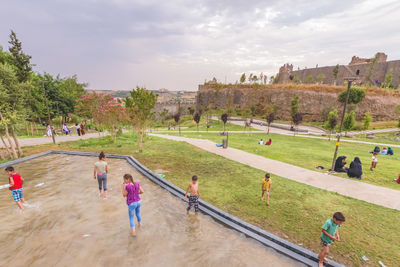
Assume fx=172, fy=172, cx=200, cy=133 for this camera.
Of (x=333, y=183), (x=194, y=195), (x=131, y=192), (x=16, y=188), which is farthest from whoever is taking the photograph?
(x=333, y=183)

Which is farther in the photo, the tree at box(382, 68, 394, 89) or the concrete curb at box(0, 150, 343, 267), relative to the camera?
the tree at box(382, 68, 394, 89)

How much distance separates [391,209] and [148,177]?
10.3 m

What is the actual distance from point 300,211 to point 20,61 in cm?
1950

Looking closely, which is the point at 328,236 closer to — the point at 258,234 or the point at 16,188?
the point at 258,234

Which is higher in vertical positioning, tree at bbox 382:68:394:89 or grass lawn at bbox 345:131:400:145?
tree at bbox 382:68:394:89

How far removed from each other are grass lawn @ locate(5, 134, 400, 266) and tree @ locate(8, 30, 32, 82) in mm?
12376

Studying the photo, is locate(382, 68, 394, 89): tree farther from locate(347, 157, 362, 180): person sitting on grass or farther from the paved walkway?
the paved walkway

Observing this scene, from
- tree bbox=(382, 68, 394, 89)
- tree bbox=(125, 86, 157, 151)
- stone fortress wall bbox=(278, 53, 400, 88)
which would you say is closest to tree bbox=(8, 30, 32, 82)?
tree bbox=(125, 86, 157, 151)

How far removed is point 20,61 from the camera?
12453 mm

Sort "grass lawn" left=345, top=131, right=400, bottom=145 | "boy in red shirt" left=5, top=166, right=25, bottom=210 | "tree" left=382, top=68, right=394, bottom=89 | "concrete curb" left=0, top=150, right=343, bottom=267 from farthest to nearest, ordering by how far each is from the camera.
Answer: "tree" left=382, top=68, right=394, bottom=89 < "grass lawn" left=345, top=131, right=400, bottom=145 < "boy in red shirt" left=5, top=166, right=25, bottom=210 < "concrete curb" left=0, top=150, right=343, bottom=267

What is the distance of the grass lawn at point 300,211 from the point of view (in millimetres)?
4543

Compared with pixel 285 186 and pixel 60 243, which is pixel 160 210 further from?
pixel 285 186

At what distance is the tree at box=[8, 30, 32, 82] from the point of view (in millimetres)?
12188

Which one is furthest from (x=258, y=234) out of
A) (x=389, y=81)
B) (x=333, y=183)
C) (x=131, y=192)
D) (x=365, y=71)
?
(x=365, y=71)
